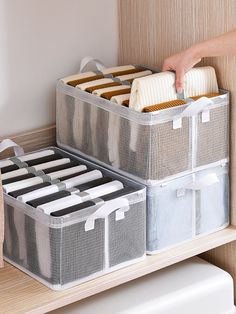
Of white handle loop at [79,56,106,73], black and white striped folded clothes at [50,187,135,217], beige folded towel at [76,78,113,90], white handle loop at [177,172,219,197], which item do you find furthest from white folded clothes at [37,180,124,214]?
white handle loop at [79,56,106,73]

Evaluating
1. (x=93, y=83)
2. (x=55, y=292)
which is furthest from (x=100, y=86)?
(x=55, y=292)

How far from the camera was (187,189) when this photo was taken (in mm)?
1970

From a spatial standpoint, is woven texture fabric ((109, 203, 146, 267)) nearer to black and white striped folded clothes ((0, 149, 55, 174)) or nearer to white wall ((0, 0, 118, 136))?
black and white striped folded clothes ((0, 149, 55, 174))

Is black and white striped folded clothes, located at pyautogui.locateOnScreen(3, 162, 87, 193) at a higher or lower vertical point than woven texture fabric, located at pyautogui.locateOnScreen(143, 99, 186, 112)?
lower

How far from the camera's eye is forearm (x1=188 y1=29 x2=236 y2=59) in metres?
1.89

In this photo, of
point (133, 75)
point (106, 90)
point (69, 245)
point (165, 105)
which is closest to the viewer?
point (69, 245)

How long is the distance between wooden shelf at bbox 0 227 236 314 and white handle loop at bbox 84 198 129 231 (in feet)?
0.42

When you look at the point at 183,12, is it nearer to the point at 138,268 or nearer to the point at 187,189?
the point at 187,189

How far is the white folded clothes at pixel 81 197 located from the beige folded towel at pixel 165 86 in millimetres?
171

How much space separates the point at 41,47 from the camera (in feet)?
6.89

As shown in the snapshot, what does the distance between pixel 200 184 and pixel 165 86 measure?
0.23 meters

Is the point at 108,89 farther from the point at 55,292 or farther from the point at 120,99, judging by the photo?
the point at 55,292

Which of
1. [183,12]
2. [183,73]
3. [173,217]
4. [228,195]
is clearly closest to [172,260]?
[173,217]

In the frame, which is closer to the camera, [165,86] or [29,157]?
[165,86]
